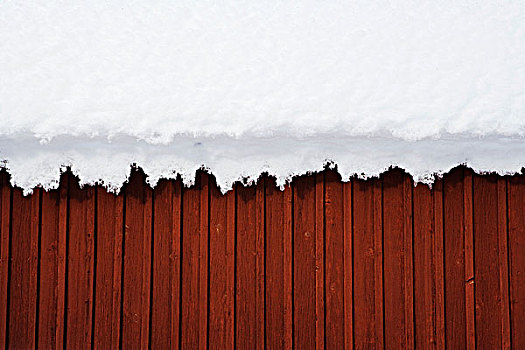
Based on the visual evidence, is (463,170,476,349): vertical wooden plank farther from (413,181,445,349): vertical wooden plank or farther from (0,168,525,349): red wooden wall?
(413,181,445,349): vertical wooden plank

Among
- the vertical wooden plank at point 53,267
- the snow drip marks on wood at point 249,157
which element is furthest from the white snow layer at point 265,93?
the vertical wooden plank at point 53,267

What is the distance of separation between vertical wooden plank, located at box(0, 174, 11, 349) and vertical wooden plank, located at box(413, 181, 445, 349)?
88.1 inches

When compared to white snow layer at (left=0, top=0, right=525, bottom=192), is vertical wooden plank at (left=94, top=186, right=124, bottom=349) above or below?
below

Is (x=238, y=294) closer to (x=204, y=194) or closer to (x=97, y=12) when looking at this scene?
(x=204, y=194)

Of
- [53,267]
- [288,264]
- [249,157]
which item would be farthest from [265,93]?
[53,267]

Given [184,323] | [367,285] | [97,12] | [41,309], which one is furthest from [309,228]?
[97,12]

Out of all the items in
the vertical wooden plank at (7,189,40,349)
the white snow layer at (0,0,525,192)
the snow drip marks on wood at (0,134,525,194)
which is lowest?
the vertical wooden plank at (7,189,40,349)

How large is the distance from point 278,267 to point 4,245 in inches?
59.9

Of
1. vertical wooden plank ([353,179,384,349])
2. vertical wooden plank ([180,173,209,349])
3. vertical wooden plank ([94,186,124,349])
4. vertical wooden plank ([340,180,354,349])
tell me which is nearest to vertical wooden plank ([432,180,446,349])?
vertical wooden plank ([353,179,384,349])

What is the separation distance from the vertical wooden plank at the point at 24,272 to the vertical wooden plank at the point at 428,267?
209 cm

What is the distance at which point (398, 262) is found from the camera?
286cm

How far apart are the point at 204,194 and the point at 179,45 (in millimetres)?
856

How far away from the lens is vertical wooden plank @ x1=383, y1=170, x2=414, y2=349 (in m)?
2.83

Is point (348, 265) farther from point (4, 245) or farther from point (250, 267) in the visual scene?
point (4, 245)
